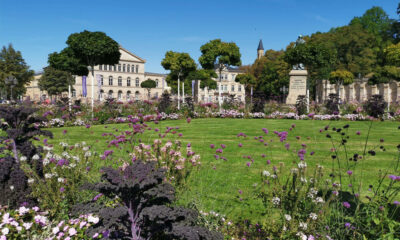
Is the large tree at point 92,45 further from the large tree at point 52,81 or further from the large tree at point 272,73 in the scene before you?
the large tree at point 52,81

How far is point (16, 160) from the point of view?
346cm

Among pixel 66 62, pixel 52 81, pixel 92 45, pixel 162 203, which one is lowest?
pixel 162 203

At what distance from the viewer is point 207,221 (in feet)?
9.06

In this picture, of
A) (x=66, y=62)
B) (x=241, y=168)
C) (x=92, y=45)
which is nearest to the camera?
(x=241, y=168)

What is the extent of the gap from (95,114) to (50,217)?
1141 cm

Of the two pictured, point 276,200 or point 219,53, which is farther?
point 219,53

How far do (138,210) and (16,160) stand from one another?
7.18 ft

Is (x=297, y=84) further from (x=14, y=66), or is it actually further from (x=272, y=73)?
(x=14, y=66)

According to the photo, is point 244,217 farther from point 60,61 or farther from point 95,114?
point 60,61

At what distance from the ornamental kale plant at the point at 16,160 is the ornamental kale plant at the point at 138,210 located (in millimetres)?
1307

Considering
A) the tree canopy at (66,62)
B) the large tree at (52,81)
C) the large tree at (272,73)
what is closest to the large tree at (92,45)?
the tree canopy at (66,62)

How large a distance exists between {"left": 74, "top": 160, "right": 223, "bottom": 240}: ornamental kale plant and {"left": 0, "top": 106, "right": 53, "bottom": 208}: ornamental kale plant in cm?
131

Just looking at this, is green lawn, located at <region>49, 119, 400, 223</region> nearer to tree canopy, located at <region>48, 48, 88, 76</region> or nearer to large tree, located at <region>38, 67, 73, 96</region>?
tree canopy, located at <region>48, 48, 88, 76</region>

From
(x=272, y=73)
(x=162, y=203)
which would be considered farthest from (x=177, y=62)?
(x=272, y=73)
